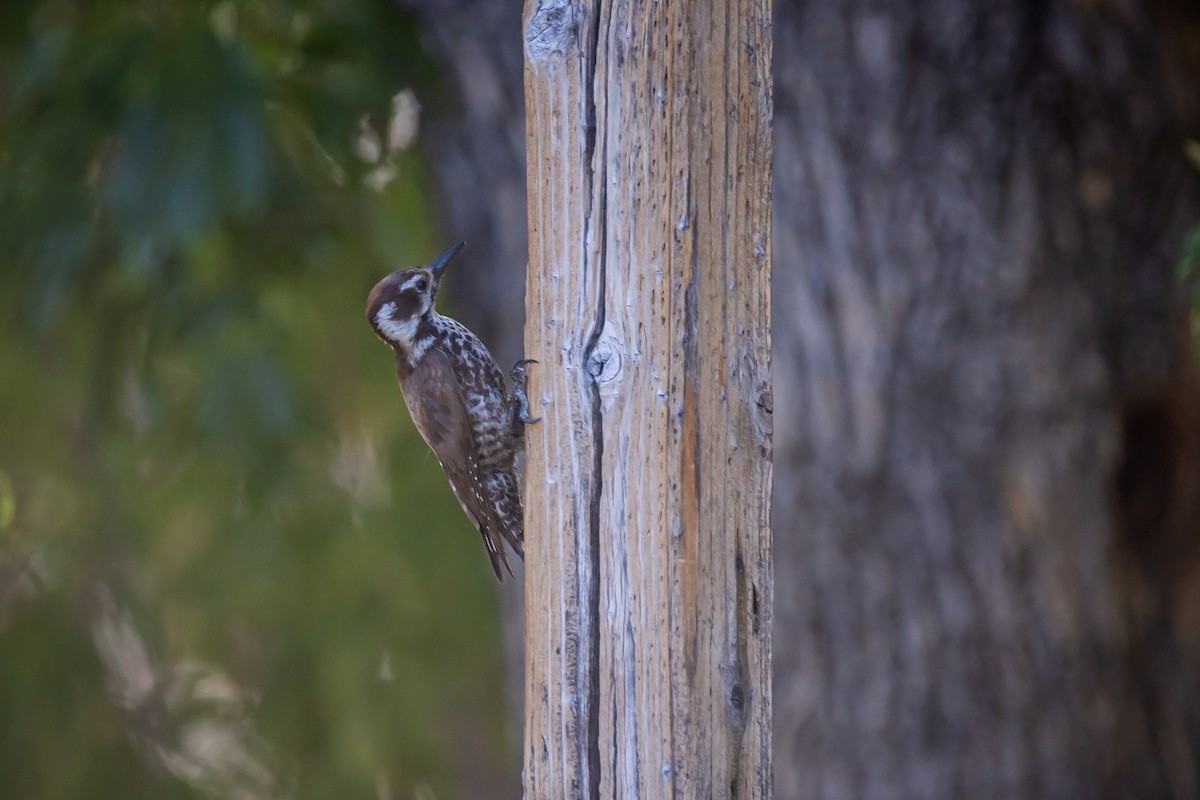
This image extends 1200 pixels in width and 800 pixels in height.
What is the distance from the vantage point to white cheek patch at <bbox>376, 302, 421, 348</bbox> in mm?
3416

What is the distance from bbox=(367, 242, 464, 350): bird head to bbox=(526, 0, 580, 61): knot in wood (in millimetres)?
1302

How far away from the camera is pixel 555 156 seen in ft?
6.63

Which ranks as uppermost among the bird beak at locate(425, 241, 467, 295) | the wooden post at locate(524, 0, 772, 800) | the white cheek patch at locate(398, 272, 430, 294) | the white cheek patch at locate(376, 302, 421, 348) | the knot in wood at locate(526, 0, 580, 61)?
the bird beak at locate(425, 241, 467, 295)

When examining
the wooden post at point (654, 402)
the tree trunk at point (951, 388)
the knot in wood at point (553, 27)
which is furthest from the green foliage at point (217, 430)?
the wooden post at point (654, 402)

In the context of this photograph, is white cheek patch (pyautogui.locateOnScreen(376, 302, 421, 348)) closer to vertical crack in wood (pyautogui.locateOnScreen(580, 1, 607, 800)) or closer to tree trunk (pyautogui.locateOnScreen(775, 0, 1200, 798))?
tree trunk (pyautogui.locateOnScreen(775, 0, 1200, 798))

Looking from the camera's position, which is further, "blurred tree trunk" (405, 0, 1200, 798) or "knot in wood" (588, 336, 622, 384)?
"blurred tree trunk" (405, 0, 1200, 798)

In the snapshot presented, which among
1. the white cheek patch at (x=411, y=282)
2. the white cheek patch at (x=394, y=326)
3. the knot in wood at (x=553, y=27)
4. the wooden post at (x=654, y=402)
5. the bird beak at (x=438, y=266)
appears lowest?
the wooden post at (x=654, y=402)

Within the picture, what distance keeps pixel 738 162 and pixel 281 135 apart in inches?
93.7

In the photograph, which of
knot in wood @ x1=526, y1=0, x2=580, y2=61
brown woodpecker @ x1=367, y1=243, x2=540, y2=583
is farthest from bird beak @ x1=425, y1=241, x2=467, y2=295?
knot in wood @ x1=526, y1=0, x2=580, y2=61

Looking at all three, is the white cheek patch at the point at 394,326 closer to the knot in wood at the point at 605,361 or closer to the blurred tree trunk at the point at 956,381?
the blurred tree trunk at the point at 956,381

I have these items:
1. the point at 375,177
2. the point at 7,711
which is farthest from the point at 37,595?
the point at 375,177

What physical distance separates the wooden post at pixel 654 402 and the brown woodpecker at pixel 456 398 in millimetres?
1294

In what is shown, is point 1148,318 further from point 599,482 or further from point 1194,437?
point 599,482

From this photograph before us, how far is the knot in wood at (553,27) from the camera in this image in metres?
2.00
